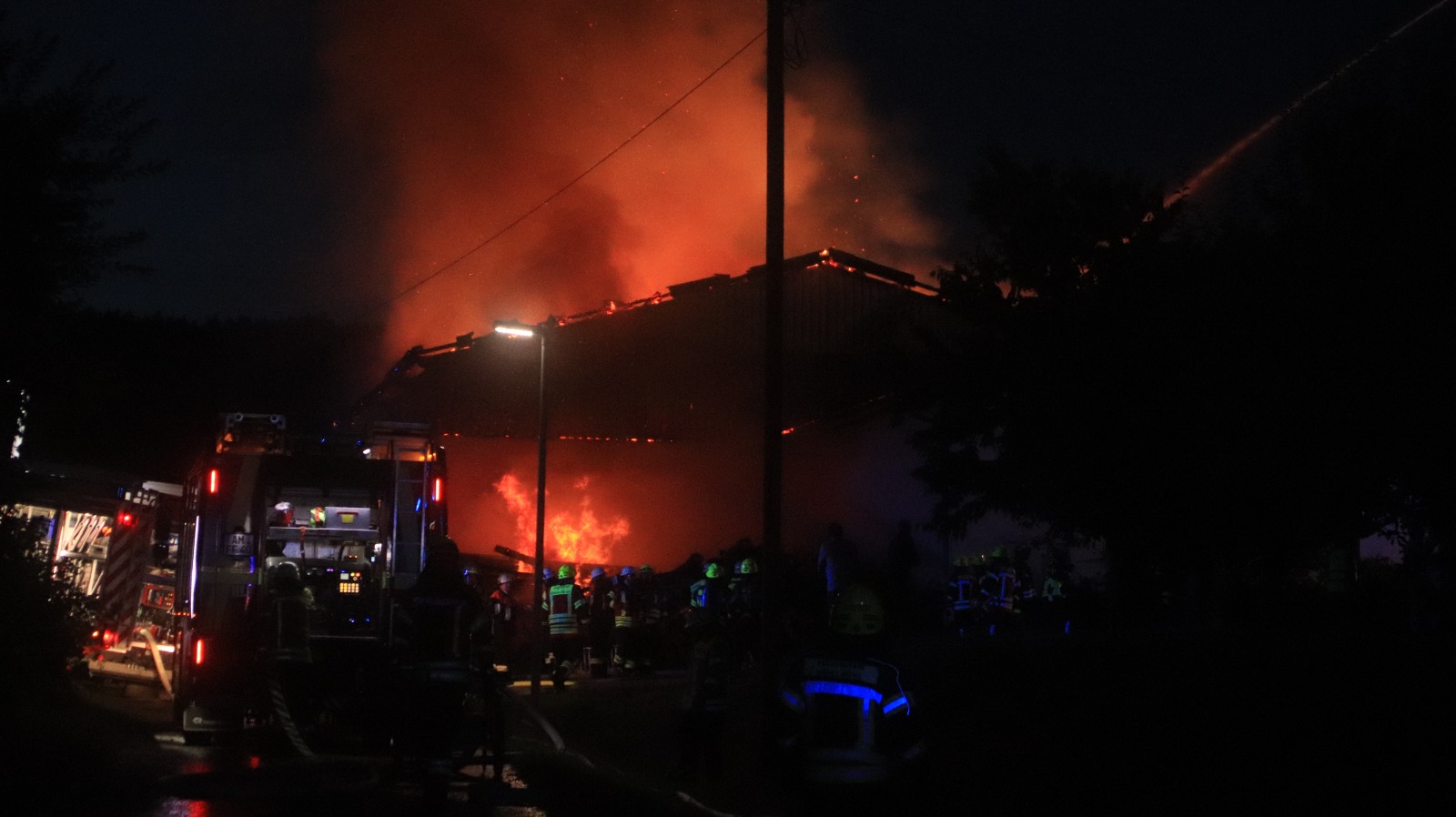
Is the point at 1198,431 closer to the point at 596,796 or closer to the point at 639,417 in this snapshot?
the point at 596,796

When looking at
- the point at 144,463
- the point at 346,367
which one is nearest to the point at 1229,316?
the point at 144,463

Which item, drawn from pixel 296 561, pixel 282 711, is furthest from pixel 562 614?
pixel 282 711

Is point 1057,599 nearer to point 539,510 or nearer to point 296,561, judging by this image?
point 539,510

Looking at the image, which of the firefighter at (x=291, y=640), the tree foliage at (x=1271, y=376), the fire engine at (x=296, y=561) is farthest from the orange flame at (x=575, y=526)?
the tree foliage at (x=1271, y=376)

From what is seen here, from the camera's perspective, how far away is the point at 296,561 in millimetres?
14812

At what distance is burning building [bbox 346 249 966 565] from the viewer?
34.5 meters

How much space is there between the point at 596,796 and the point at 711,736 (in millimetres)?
1053

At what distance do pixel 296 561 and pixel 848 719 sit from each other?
9.15 m

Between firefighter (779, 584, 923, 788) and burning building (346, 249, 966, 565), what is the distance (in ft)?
83.6

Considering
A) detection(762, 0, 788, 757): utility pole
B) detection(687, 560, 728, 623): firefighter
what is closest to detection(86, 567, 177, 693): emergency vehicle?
detection(687, 560, 728, 623): firefighter

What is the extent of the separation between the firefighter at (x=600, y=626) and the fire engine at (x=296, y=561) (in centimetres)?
743

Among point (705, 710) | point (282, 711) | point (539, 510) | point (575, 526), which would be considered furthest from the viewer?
point (575, 526)

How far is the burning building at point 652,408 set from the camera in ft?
113

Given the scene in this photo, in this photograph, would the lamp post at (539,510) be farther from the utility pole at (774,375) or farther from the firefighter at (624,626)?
the utility pole at (774,375)
